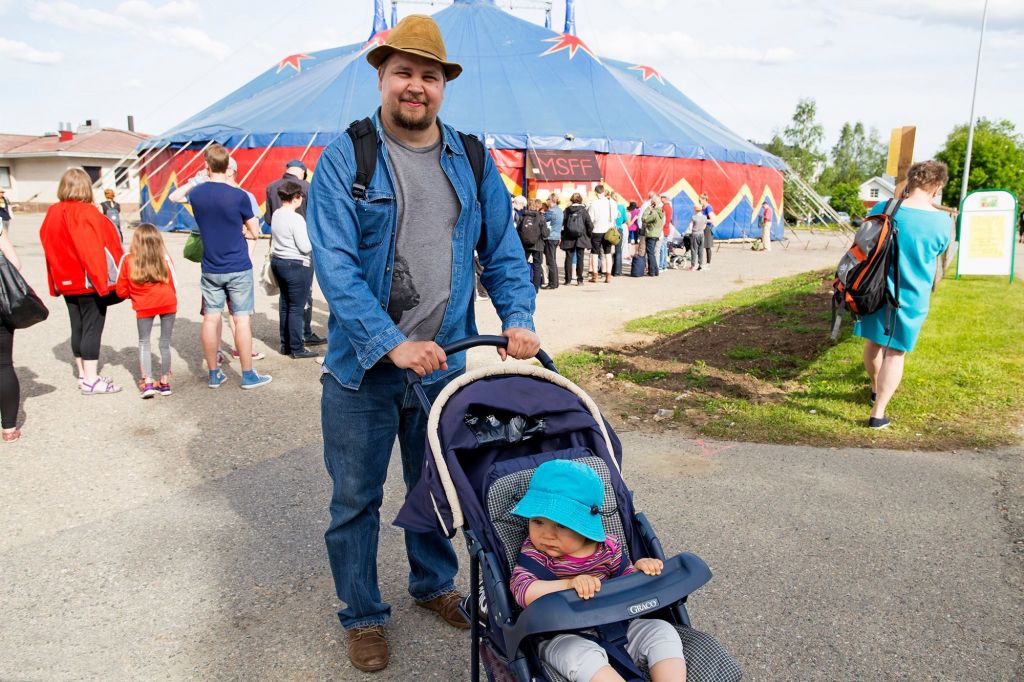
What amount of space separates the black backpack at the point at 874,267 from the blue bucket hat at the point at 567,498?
386 centimetres

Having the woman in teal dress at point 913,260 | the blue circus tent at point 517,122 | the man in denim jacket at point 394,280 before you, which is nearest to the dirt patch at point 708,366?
the woman in teal dress at point 913,260

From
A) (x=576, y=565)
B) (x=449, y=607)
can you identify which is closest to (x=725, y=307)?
(x=449, y=607)

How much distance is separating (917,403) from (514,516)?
199 inches

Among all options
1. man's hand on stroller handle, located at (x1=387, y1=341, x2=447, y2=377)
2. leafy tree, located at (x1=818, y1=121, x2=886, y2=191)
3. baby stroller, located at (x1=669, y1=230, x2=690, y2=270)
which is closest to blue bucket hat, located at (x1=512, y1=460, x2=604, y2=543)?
man's hand on stroller handle, located at (x1=387, y1=341, x2=447, y2=377)

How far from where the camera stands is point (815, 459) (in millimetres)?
5215

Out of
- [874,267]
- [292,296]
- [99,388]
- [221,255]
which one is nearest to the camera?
[874,267]

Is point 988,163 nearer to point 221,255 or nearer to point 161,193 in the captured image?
point 161,193

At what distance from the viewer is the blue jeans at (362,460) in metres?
Answer: 2.91

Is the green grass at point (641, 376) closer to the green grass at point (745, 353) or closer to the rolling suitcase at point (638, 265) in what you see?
the green grass at point (745, 353)

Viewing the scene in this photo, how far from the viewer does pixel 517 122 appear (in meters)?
21.8

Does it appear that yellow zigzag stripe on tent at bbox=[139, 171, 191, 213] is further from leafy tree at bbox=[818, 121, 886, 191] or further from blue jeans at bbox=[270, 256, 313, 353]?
leafy tree at bbox=[818, 121, 886, 191]

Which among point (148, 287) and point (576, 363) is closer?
point (148, 287)

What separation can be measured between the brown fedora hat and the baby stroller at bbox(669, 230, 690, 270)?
55.3 feet

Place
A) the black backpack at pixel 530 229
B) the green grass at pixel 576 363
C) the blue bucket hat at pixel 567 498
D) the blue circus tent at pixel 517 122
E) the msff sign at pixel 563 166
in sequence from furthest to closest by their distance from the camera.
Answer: the blue circus tent at pixel 517 122 → the msff sign at pixel 563 166 → the black backpack at pixel 530 229 → the green grass at pixel 576 363 → the blue bucket hat at pixel 567 498
